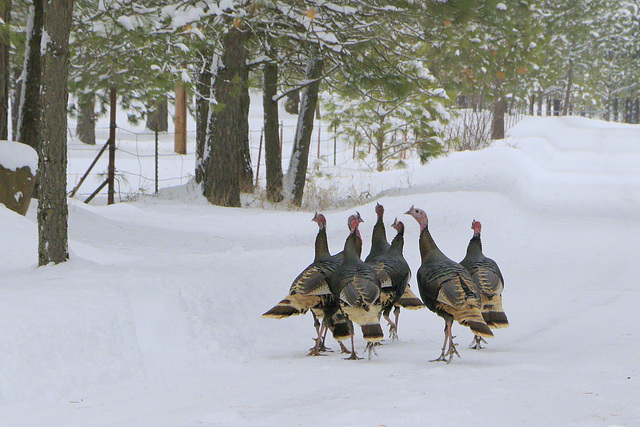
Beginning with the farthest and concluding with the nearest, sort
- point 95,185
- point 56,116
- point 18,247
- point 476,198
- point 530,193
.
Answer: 1. point 95,185
2. point 530,193
3. point 476,198
4. point 18,247
5. point 56,116

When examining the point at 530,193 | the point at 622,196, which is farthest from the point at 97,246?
the point at 622,196

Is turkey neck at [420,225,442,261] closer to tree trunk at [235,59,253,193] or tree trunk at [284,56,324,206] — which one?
tree trunk at [235,59,253,193]

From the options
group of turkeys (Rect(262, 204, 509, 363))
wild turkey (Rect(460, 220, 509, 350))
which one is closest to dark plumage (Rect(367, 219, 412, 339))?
group of turkeys (Rect(262, 204, 509, 363))

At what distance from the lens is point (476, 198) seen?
51.1ft

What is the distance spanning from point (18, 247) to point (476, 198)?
9612 mm

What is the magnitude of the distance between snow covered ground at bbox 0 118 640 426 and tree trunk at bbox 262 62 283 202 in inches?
186

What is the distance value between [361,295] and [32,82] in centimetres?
853

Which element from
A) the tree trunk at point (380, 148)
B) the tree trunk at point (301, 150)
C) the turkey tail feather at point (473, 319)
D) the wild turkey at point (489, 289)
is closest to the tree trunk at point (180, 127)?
the tree trunk at point (380, 148)

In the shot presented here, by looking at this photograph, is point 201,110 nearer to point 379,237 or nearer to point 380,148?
point 380,148

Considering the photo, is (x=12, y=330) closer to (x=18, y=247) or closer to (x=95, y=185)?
(x=18, y=247)

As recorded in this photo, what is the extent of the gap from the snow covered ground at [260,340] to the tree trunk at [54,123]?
0.52 m

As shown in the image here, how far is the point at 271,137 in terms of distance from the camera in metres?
18.6

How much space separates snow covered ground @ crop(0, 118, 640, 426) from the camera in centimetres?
479

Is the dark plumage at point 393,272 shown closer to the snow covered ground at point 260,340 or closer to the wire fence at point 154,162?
the snow covered ground at point 260,340
